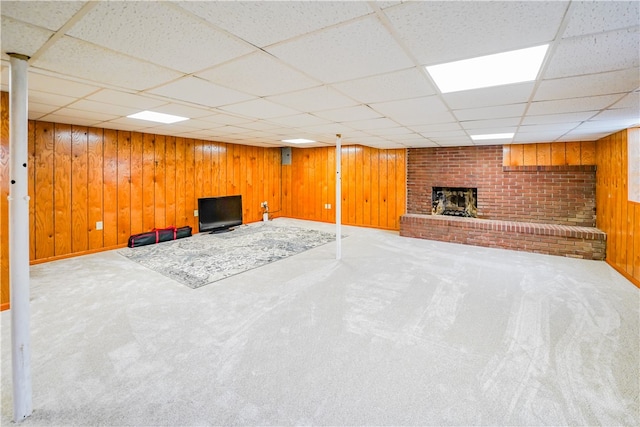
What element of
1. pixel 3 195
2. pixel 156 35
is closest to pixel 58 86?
pixel 3 195

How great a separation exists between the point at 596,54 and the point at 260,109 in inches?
109

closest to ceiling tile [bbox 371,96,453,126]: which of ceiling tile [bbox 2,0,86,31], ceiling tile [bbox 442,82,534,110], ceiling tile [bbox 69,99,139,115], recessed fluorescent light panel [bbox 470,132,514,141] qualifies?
ceiling tile [bbox 442,82,534,110]

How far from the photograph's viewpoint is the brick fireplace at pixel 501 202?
16.5 feet

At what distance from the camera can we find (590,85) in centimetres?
222

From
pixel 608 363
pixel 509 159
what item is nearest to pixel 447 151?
pixel 509 159

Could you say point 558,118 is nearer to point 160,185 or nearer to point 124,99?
point 124,99

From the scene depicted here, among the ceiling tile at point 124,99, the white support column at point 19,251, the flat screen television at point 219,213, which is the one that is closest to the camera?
→ the white support column at point 19,251

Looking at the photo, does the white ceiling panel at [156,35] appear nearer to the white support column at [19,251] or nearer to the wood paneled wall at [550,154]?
the white support column at [19,251]

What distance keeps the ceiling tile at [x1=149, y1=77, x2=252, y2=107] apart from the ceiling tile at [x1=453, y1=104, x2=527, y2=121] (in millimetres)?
2285

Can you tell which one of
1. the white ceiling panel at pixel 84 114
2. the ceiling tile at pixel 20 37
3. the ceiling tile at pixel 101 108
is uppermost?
the white ceiling panel at pixel 84 114

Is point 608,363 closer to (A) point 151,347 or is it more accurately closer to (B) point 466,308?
(B) point 466,308

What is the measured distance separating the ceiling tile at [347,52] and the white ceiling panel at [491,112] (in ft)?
5.15

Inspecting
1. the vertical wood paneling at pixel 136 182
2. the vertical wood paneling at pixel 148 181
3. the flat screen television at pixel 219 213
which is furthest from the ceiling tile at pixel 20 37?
the flat screen television at pixel 219 213

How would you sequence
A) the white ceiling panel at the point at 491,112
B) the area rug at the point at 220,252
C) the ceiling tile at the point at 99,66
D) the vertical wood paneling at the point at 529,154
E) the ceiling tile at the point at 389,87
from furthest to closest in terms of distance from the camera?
the vertical wood paneling at the point at 529,154 → the area rug at the point at 220,252 → the white ceiling panel at the point at 491,112 → the ceiling tile at the point at 389,87 → the ceiling tile at the point at 99,66
